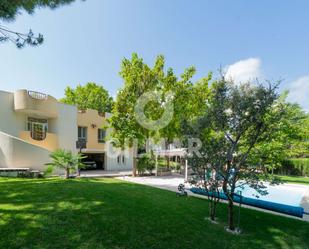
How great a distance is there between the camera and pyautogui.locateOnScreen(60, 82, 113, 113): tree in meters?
41.6

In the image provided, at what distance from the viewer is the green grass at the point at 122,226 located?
454 centimetres

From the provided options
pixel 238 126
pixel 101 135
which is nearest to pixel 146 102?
A: pixel 101 135

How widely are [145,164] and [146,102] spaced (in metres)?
6.64

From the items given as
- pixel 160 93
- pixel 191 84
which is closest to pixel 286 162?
pixel 191 84

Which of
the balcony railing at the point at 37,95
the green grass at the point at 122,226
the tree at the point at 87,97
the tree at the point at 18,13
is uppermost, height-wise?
→ the tree at the point at 87,97

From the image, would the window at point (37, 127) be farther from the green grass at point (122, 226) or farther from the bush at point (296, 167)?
the bush at point (296, 167)

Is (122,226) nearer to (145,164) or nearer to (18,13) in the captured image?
(18,13)

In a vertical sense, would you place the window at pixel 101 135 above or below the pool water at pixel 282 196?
above

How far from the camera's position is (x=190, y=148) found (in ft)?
22.3

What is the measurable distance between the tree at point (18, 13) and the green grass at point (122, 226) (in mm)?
6275

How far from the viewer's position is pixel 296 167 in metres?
23.7

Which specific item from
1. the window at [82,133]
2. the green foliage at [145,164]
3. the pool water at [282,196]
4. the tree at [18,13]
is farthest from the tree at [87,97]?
the pool water at [282,196]

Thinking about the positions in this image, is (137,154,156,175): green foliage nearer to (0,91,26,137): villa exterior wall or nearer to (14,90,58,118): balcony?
(14,90,58,118): balcony

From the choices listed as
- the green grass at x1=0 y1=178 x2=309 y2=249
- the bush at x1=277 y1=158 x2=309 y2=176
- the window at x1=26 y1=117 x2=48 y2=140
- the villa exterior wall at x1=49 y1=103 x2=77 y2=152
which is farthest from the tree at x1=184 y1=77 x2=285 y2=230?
the bush at x1=277 y1=158 x2=309 y2=176
